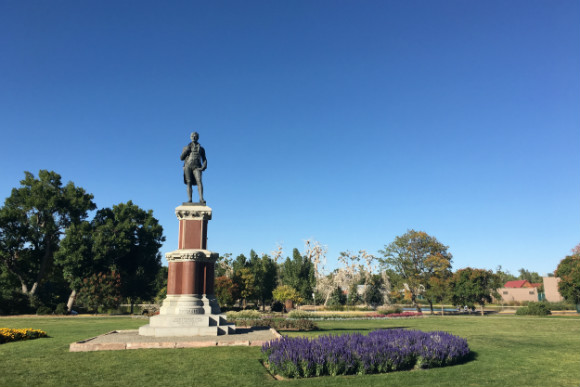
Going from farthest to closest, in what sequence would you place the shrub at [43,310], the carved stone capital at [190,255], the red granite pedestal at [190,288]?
the shrub at [43,310]
the carved stone capital at [190,255]
the red granite pedestal at [190,288]

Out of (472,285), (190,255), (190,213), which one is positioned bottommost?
(472,285)

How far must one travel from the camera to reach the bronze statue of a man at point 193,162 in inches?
771

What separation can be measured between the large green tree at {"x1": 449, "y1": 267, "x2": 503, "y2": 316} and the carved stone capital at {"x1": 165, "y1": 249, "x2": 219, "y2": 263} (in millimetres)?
38765

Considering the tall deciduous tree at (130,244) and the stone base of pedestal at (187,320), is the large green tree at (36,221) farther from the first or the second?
the stone base of pedestal at (187,320)

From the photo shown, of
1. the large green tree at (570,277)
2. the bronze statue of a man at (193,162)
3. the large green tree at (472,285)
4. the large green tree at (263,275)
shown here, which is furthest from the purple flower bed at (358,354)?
the large green tree at (570,277)

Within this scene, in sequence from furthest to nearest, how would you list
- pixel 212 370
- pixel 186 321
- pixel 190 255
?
pixel 190 255 < pixel 186 321 < pixel 212 370

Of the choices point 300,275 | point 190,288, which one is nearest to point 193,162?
point 190,288

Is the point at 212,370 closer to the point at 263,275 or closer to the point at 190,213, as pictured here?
the point at 190,213

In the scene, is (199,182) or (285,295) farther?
(285,295)

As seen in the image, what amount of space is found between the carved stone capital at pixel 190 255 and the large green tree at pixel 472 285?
38765 millimetres

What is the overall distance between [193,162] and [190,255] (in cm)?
507

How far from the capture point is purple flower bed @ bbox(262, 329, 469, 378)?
998 cm

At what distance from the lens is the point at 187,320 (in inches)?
640

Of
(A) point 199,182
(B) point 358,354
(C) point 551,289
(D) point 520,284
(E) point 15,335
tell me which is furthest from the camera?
(D) point 520,284
